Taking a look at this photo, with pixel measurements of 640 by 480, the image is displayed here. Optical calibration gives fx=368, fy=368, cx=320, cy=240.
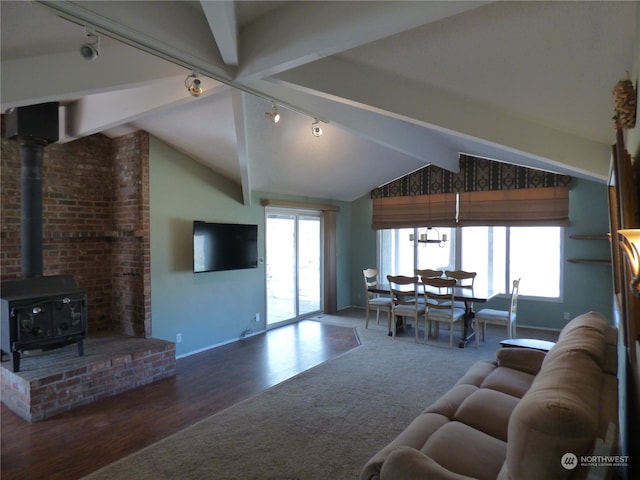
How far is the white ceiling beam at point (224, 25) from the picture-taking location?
1.83 m

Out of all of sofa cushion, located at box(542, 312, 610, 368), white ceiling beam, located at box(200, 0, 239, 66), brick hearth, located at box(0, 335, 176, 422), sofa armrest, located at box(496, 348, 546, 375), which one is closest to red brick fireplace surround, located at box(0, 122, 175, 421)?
brick hearth, located at box(0, 335, 176, 422)

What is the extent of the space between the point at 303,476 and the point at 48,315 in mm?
2798

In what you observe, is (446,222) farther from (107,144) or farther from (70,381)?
(70,381)

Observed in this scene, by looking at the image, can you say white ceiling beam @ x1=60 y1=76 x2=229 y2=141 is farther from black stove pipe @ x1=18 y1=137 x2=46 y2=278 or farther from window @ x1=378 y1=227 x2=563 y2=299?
window @ x1=378 y1=227 x2=563 y2=299

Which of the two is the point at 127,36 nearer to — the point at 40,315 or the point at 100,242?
the point at 40,315

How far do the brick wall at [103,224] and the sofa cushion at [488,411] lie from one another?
3626mm

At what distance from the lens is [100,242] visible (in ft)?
15.4

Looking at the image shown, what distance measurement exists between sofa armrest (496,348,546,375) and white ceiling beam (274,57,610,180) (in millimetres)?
1583

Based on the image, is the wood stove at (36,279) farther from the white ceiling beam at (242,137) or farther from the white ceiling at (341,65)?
the white ceiling beam at (242,137)

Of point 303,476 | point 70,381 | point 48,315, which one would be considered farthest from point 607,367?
point 48,315

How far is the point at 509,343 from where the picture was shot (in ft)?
12.3

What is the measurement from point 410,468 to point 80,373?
3.16 meters

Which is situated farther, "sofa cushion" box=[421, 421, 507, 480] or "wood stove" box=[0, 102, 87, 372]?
"wood stove" box=[0, 102, 87, 372]

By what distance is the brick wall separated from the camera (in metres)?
4.20
